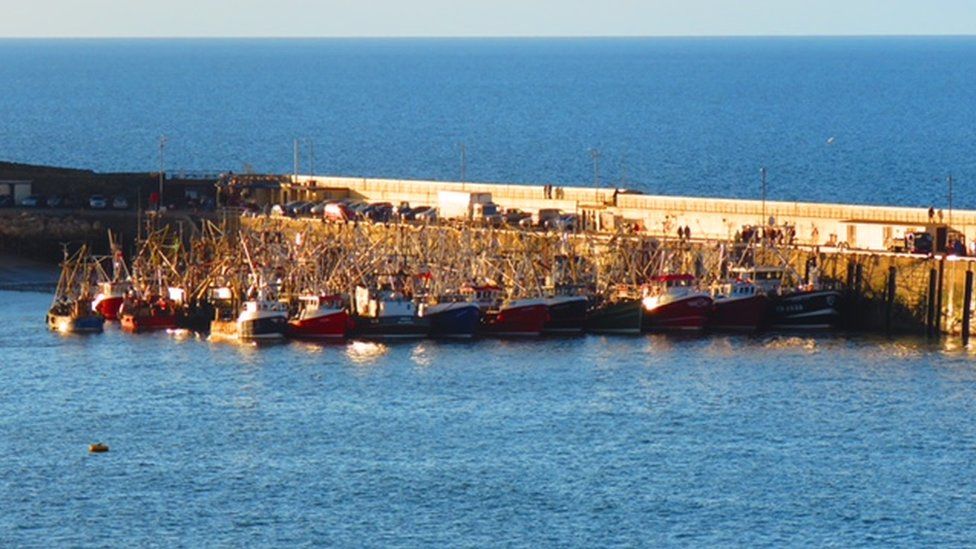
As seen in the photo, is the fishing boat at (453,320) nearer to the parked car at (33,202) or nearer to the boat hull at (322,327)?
the boat hull at (322,327)

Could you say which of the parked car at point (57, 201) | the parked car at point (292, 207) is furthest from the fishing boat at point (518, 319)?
the parked car at point (57, 201)

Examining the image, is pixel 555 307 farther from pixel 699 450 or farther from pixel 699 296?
pixel 699 450

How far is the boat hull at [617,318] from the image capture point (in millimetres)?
109938

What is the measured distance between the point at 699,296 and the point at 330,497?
3523cm

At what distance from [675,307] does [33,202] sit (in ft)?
140

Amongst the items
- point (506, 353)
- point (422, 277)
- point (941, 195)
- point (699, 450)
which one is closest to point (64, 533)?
point (699, 450)

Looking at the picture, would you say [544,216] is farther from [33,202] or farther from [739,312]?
[33,202]

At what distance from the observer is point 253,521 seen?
247ft

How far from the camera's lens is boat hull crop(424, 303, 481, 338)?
10906 cm

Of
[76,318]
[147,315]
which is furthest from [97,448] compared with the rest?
[147,315]

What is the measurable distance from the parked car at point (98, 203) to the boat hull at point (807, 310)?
42359 mm

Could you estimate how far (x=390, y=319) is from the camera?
10931 cm

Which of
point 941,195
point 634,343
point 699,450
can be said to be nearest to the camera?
point 699,450

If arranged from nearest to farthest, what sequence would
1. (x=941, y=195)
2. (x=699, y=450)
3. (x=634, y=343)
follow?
1. (x=699, y=450)
2. (x=634, y=343)
3. (x=941, y=195)
